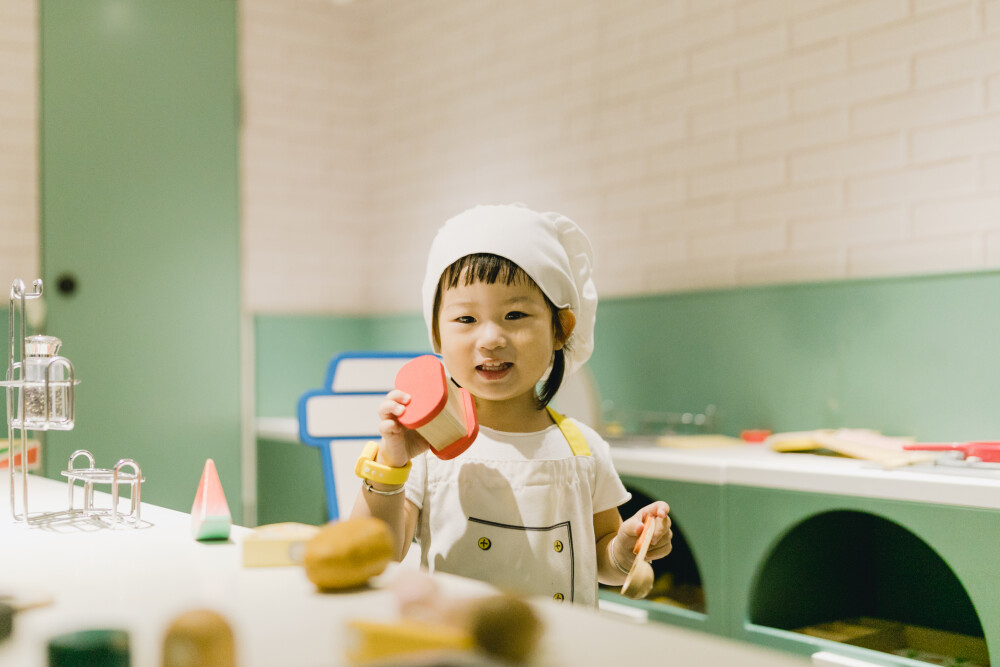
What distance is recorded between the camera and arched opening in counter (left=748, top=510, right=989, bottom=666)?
1.94m

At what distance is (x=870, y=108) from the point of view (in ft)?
7.95

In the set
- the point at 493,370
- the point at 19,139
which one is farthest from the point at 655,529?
the point at 19,139

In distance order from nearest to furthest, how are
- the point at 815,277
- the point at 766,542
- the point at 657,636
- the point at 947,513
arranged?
the point at 657,636 < the point at 947,513 < the point at 766,542 < the point at 815,277

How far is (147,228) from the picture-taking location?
11.8ft

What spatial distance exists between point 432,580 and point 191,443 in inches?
130

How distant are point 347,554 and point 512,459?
0.69m

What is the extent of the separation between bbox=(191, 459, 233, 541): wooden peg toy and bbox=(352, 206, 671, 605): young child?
316 millimetres

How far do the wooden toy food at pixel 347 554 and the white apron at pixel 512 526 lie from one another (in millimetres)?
590

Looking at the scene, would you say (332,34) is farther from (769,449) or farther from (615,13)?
(769,449)

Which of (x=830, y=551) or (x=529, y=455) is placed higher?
(x=529, y=455)

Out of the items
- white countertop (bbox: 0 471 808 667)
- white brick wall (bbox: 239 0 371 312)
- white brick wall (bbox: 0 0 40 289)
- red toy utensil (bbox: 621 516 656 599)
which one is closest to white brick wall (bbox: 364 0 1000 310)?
white brick wall (bbox: 239 0 371 312)

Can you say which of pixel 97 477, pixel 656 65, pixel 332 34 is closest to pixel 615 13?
pixel 656 65

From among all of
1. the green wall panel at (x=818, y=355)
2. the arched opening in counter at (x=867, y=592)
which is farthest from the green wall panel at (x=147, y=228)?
the arched opening in counter at (x=867, y=592)

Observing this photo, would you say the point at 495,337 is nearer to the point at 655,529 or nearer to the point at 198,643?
the point at 655,529
